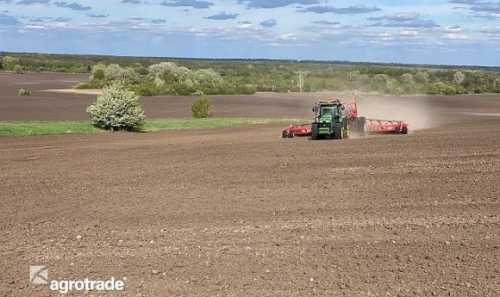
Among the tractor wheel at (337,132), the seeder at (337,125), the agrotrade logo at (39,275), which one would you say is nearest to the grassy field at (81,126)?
the seeder at (337,125)

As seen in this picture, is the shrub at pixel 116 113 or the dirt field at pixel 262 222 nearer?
the dirt field at pixel 262 222

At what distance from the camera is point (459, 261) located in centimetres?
958

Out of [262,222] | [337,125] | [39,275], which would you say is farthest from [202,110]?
[39,275]

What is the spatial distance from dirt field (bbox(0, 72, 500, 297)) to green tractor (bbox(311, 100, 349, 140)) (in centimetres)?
665

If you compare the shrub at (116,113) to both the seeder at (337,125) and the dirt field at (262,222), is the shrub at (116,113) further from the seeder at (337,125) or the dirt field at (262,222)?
the dirt field at (262,222)

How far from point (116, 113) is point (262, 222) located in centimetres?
3139

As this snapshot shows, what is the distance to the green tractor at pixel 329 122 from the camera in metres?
30.9

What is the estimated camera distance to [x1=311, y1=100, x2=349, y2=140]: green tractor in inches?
1216

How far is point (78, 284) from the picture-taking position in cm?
863

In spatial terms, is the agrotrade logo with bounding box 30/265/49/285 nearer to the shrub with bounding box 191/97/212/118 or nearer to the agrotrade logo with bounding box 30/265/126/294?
the agrotrade logo with bounding box 30/265/126/294

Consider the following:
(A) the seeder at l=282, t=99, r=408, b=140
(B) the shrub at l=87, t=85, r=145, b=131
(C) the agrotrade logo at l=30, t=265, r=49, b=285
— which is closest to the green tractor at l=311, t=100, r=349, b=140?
(A) the seeder at l=282, t=99, r=408, b=140

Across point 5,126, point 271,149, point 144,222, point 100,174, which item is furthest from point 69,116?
point 144,222

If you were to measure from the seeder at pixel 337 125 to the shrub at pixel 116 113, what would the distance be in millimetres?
11568

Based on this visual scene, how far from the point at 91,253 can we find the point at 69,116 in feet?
162
